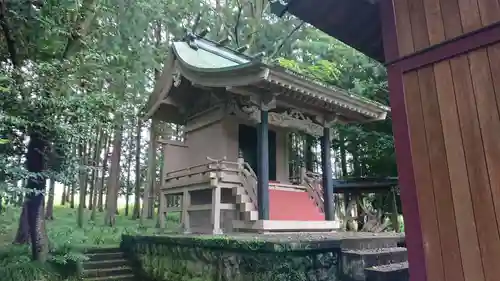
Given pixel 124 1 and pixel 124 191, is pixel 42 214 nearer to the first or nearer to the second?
pixel 124 1

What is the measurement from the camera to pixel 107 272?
6.96m

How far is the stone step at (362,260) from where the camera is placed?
4.02m

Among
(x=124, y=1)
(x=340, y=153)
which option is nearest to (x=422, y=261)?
(x=124, y=1)

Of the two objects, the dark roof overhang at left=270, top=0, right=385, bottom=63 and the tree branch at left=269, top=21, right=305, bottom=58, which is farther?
the tree branch at left=269, top=21, right=305, bottom=58

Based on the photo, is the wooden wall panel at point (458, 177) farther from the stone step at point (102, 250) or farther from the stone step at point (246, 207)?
the stone step at point (102, 250)

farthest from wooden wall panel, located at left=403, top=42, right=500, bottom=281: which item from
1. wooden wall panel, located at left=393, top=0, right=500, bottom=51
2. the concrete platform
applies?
the concrete platform

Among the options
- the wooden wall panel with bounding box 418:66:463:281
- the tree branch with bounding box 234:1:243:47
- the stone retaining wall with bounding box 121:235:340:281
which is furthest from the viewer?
the tree branch with bounding box 234:1:243:47

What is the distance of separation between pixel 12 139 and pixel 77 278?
274 centimetres

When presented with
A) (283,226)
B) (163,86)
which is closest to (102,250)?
(163,86)

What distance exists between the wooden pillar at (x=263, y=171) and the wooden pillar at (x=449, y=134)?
148 inches

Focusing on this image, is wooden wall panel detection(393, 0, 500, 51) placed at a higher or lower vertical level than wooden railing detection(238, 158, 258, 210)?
higher

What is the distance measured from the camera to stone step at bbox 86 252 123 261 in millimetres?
7273

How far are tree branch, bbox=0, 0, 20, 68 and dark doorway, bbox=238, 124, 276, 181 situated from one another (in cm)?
444

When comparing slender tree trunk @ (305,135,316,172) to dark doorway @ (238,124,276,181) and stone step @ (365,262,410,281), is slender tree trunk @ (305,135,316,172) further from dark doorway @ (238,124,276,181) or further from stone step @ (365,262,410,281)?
stone step @ (365,262,410,281)
